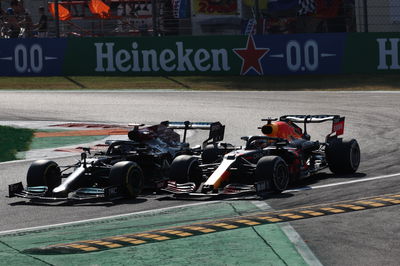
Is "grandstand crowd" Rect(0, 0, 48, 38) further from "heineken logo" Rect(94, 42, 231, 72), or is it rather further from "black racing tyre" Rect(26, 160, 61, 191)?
"black racing tyre" Rect(26, 160, 61, 191)

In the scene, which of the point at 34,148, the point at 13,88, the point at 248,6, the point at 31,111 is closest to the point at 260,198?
the point at 34,148

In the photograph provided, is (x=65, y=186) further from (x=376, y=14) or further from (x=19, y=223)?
(x=376, y=14)

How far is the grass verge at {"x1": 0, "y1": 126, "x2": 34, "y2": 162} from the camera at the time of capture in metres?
18.7

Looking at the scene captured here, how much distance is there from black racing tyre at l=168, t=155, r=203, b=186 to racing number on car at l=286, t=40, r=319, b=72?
54.1 feet

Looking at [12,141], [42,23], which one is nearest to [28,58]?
[42,23]

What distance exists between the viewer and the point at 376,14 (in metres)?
33.4

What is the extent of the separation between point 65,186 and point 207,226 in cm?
327

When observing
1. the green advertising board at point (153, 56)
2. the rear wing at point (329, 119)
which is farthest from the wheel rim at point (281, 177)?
the green advertising board at point (153, 56)

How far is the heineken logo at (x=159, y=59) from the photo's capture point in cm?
3116

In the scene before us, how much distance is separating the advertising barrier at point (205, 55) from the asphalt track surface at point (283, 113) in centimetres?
238

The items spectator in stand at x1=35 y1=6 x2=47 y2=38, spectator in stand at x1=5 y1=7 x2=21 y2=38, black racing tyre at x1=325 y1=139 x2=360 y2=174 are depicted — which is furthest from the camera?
spectator in stand at x1=5 y1=7 x2=21 y2=38

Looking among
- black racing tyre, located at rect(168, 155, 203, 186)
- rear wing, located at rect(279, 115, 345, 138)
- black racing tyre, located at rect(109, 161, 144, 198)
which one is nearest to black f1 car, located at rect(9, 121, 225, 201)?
black racing tyre, located at rect(109, 161, 144, 198)

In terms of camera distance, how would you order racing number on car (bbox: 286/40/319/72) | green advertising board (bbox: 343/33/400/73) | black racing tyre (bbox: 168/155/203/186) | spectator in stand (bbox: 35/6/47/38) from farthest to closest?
1. spectator in stand (bbox: 35/6/47/38)
2. racing number on car (bbox: 286/40/319/72)
3. green advertising board (bbox: 343/33/400/73)
4. black racing tyre (bbox: 168/155/203/186)

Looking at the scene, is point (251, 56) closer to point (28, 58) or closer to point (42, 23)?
point (28, 58)
